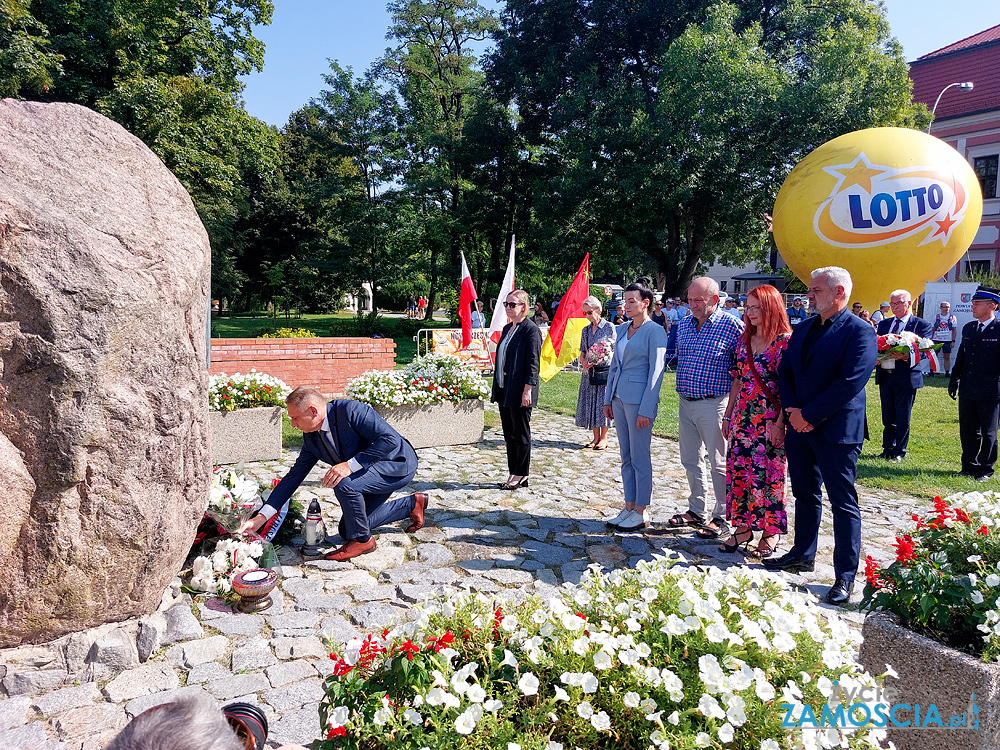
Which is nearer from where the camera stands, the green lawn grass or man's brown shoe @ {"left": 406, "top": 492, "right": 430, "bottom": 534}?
man's brown shoe @ {"left": 406, "top": 492, "right": 430, "bottom": 534}

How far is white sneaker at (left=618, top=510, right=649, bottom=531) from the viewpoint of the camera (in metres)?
5.55

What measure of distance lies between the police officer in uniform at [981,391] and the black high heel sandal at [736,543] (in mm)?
4021

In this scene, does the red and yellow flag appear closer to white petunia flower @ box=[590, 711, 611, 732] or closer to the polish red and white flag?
the polish red and white flag

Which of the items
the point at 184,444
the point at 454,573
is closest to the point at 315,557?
the point at 454,573

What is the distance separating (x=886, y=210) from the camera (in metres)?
9.64

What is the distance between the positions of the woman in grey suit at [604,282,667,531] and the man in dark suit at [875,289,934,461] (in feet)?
15.4

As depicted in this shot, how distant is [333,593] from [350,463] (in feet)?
3.31

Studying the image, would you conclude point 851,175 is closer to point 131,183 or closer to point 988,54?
point 131,183

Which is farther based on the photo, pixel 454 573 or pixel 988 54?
pixel 988 54

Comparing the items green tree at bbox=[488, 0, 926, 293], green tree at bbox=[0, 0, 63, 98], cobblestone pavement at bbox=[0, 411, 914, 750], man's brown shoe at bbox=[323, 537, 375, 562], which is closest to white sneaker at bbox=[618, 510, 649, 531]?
cobblestone pavement at bbox=[0, 411, 914, 750]

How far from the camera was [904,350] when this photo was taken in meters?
8.12

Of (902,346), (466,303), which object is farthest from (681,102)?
(902,346)

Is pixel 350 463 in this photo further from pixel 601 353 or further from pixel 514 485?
pixel 601 353

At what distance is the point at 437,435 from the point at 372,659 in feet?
22.4
